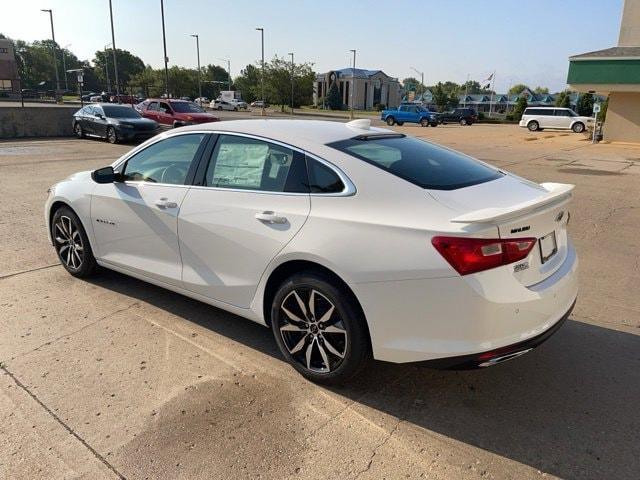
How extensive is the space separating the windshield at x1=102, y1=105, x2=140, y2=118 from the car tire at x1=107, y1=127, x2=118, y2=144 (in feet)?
1.93

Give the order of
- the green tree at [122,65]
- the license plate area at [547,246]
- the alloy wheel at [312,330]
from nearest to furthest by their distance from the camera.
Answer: the license plate area at [547,246] < the alloy wheel at [312,330] < the green tree at [122,65]

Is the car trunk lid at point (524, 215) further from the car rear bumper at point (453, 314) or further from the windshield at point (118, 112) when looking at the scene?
the windshield at point (118, 112)

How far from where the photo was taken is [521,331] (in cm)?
269

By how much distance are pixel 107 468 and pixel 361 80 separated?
10284 centimetres

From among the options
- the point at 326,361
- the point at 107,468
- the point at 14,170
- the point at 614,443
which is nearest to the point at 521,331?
the point at 614,443

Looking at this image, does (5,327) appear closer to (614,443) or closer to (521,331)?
(521,331)

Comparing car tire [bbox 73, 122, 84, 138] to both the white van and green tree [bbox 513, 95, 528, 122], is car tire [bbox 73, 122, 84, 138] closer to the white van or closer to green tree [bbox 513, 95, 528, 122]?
the white van

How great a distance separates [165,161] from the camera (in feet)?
13.6

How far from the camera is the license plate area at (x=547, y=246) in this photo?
286cm

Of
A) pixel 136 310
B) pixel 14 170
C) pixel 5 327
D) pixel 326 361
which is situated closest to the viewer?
pixel 326 361

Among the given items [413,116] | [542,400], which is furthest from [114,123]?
[413,116]

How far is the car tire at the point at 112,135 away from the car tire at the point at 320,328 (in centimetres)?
1847

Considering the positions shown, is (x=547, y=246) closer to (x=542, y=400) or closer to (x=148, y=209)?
(x=542, y=400)

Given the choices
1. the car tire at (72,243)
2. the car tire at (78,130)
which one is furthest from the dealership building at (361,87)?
the car tire at (72,243)
